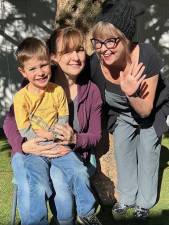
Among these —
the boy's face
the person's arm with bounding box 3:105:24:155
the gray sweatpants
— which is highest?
the boy's face

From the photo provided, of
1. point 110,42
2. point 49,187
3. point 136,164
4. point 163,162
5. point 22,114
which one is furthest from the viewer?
point 163,162

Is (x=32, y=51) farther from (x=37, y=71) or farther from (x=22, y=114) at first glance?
(x=22, y=114)

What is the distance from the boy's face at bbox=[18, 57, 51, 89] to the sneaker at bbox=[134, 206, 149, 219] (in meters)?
1.54

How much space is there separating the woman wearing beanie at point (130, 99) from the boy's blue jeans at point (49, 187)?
29.3 inches

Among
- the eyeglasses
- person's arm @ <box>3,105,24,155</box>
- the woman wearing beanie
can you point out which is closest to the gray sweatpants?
the woman wearing beanie

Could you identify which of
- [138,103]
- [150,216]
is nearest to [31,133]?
[138,103]

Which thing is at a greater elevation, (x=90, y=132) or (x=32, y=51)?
(x=32, y=51)

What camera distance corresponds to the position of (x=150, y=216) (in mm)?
4832

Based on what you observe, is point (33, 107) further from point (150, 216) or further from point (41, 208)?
point (150, 216)

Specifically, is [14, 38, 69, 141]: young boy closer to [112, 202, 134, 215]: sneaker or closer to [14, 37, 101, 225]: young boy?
[14, 37, 101, 225]: young boy

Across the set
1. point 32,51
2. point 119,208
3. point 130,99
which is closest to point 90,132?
point 130,99

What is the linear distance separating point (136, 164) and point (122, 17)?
1.48 metres

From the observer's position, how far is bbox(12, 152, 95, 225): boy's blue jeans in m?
3.74

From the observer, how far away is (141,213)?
4723 millimetres
